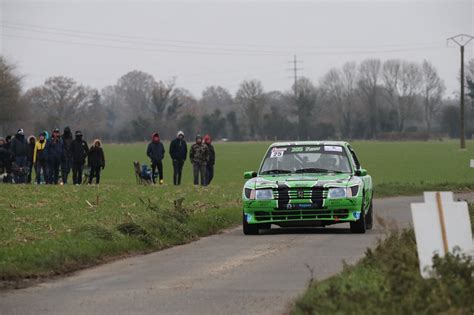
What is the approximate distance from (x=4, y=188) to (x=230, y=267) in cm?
1615

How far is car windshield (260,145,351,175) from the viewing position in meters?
18.9

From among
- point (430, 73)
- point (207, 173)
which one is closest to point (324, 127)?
point (430, 73)

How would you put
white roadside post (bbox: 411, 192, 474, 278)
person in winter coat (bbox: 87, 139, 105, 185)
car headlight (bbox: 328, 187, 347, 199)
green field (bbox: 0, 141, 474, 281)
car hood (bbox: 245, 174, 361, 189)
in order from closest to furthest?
1. white roadside post (bbox: 411, 192, 474, 278)
2. green field (bbox: 0, 141, 474, 281)
3. car headlight (bbox: 328, 187, 347, 199)
4. car hood (bbox: 245, 174, 361, 189)
5. person in winter coat (bbox: 87, 139, 105, 185)

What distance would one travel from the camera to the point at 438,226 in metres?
9.07

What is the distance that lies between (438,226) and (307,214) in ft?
28.6

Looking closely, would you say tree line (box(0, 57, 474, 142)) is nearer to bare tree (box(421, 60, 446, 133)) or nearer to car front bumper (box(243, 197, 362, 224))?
bare tree (box(421, 60, 446, 133))

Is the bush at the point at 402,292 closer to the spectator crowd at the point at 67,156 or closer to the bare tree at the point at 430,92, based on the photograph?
the spectator crowd at the point at 67,156

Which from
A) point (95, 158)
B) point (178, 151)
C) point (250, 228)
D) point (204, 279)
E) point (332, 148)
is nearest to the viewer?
point (204, 279)

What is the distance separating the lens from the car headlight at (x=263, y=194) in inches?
700

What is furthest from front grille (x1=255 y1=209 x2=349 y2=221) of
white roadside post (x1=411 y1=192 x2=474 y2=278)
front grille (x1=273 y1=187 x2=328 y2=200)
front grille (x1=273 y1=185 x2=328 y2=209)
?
white roadside post (x1=411 y1=192 x2=474 y2=278)

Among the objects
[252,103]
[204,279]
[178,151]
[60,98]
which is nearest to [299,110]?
[252,103]

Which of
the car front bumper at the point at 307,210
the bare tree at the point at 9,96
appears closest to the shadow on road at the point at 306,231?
the car front bumper at the point at 307,210

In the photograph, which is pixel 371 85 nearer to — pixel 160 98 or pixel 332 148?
pixel 160 98

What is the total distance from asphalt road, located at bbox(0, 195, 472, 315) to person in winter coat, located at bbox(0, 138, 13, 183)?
18.4 m
